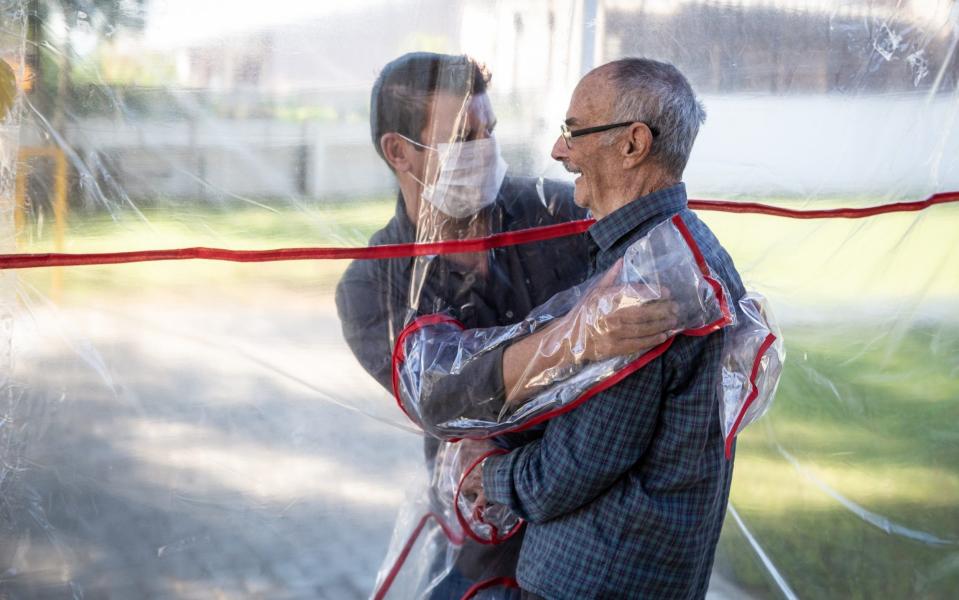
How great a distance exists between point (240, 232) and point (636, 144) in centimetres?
68

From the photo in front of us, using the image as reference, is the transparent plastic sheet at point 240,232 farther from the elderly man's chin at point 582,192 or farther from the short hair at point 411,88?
the elderly man's chin at point 582,192

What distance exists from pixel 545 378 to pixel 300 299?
0.47 m

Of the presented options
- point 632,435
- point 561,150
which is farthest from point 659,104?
point 632,435

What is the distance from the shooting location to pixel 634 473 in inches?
62.2

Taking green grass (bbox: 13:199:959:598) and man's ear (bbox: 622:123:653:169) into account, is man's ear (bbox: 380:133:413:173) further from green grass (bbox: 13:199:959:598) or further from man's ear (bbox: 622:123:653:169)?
green grass (bbox: 13:199:959:598)

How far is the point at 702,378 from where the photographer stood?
156cm

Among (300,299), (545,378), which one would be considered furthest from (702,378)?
(300,299)

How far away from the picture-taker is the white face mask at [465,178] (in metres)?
1.77

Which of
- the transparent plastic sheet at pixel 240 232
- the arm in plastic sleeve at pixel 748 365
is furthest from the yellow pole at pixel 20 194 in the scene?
the arm in plastic sleeve at pixel 748 365

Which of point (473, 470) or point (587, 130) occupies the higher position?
point (587, 130)

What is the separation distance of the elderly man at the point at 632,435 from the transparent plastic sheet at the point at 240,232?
0.30m

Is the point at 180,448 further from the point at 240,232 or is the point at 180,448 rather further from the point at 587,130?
the point at 587,130

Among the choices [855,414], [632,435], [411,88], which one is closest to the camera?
[632,435]

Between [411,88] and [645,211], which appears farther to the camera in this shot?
[411,88]
